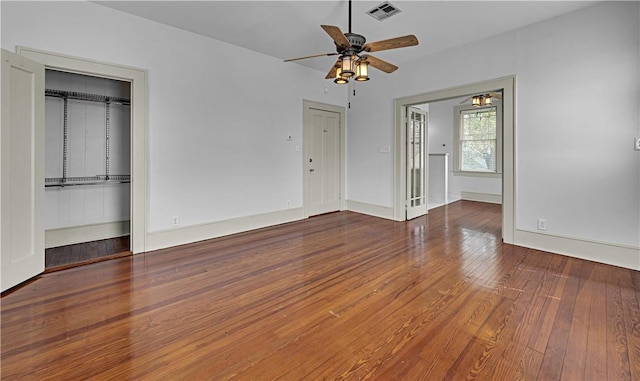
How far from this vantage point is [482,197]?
777 centimetres

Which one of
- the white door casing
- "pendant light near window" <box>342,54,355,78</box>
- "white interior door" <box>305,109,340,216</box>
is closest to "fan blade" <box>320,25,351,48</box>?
"pendant light near window" <box>342,54,355,78</box>

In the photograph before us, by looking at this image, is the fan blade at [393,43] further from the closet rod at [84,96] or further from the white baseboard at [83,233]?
the white baseboard at [83,233]

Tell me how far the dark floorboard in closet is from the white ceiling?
2887 millimetres

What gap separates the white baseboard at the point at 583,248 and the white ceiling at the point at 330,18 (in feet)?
8.83

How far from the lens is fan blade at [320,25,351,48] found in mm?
2693

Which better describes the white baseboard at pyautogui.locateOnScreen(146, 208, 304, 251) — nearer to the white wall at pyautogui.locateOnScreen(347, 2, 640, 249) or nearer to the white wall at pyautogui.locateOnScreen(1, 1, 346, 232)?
the white wall at pyautogui.locateOnScreen(1, 1, 346, 232)

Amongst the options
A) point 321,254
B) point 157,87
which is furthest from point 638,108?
point 157,87

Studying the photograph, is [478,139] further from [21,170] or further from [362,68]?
[21,170]

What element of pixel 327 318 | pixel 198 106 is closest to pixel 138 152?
pixel 198 106

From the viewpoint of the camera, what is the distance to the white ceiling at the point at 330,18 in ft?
10.9

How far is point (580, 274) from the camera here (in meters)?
3.01

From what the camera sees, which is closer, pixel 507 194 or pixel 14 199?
pixel 14 199

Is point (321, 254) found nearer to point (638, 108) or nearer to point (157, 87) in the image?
point (157, 87)

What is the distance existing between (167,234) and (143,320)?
6.50 ft
